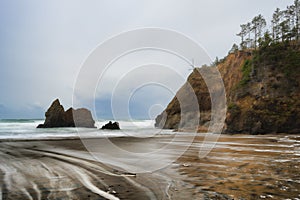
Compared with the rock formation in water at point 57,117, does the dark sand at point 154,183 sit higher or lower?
lower

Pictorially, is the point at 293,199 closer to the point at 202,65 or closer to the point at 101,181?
the point at 101,181

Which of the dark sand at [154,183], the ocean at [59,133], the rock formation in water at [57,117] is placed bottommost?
the ocean at [59,133]

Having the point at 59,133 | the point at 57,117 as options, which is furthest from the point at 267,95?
the point at 57,117

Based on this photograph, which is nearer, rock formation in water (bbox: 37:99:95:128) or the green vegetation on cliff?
the green vegetation on cliff

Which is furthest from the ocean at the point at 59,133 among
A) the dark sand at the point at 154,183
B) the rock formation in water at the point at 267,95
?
the dark sand at the point at 154,183

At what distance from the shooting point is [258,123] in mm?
29375

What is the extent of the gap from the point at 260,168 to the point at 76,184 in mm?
5482

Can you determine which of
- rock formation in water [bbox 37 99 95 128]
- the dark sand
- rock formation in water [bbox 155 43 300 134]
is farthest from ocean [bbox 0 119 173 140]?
the dark sand

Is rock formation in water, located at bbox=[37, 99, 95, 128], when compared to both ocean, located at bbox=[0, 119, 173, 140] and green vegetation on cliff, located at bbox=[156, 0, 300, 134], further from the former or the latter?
green vegetation on cliff, located at bbox=[156, 0, 300, 134]

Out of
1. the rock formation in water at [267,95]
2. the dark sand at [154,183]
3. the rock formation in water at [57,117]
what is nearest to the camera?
the dark sand at [154,183]

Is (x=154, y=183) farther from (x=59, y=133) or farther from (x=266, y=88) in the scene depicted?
(x=266, y=88)

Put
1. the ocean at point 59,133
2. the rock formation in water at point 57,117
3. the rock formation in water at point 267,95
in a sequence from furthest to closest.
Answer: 1. the rock formation in water at point 57,117
2. the rock formation in water at point 267,95
3. the ocean at point 59,133

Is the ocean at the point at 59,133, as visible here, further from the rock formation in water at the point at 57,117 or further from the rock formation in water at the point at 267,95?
the rock formation in water at the point at 267,95

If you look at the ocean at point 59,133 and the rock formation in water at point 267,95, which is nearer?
the ocean at point 59,133
